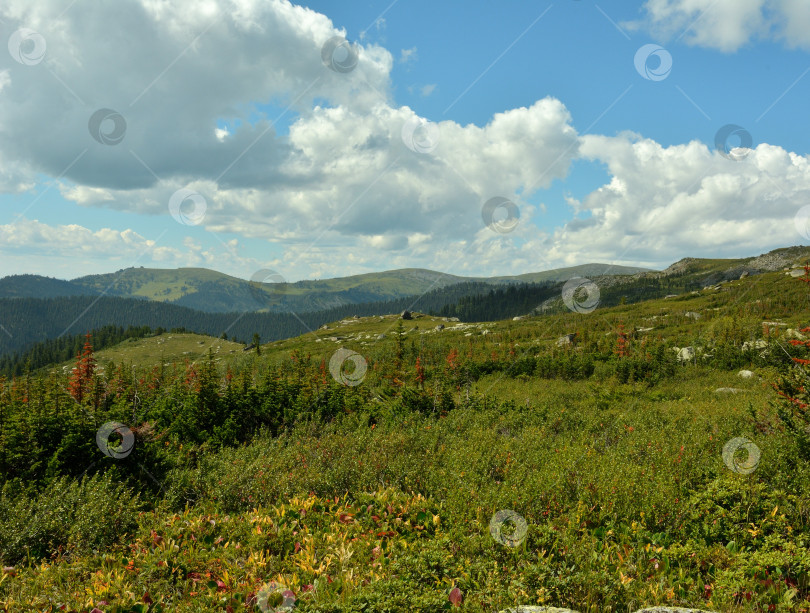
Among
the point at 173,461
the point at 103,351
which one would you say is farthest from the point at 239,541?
the point at 103,351

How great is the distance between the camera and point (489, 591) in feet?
14.7

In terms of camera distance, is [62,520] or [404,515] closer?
[62,520]

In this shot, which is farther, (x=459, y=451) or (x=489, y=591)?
(x=459, y=451)

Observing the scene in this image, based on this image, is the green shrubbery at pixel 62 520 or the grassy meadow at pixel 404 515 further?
the green shrubbery at pixel 62 520

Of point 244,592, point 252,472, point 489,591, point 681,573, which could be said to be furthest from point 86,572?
point 681,573

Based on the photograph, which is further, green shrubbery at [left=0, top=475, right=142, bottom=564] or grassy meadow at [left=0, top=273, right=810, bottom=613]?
green shrubbery at [left=0, top=475, right=142, bottom=564]

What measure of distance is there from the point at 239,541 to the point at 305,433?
6708mm

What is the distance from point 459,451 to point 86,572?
266 inches

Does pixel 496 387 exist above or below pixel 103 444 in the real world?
below

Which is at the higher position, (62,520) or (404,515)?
(62,520)

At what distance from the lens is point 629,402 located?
63.8ft

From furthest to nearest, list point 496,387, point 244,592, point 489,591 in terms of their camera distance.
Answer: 1. point 496,387
2. point 244,592
3. point 489,591

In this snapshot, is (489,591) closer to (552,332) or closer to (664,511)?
(664,511)

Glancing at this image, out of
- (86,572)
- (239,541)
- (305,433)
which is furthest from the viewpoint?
(305,433)
